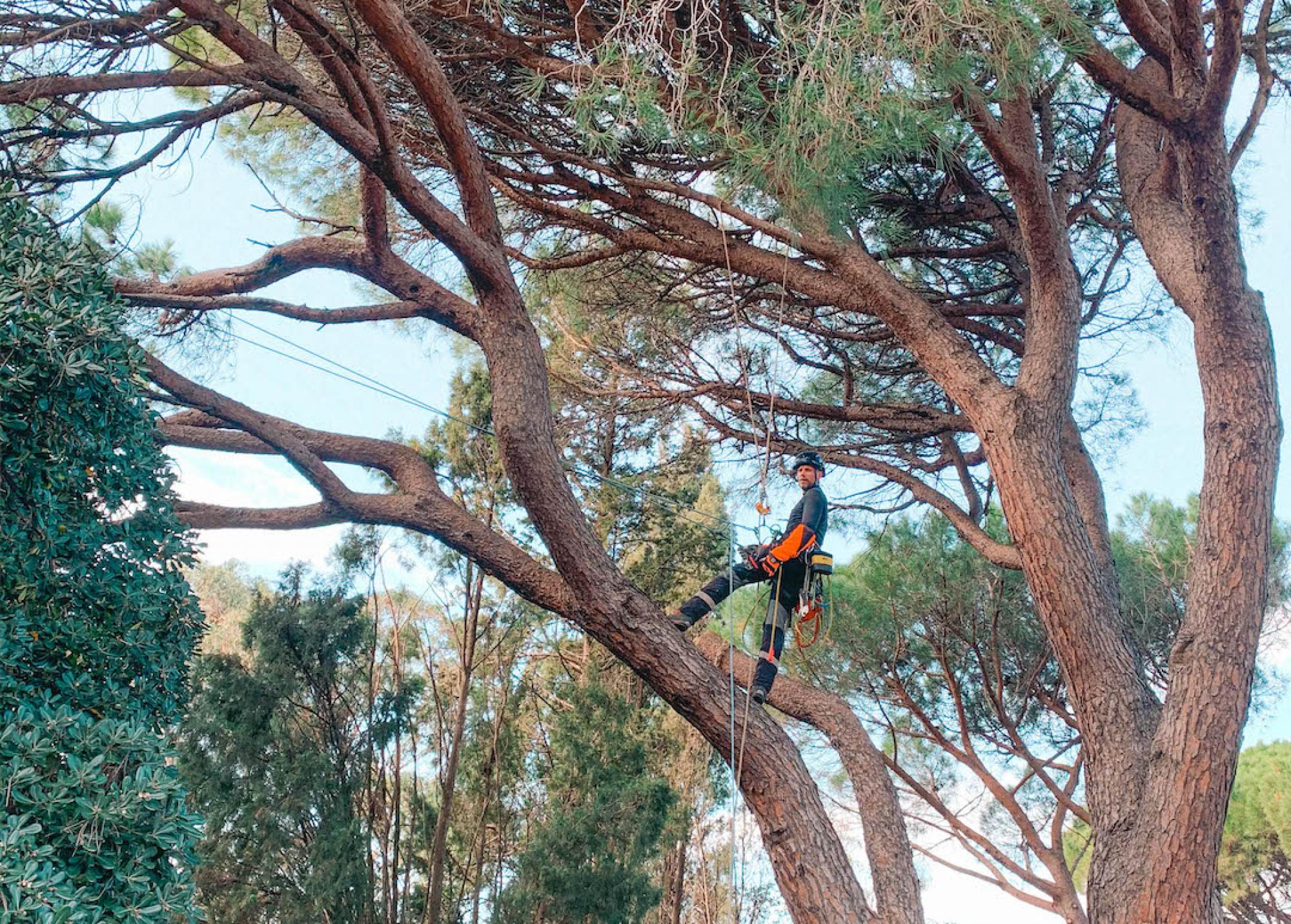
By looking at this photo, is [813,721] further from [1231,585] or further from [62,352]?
[62,352]

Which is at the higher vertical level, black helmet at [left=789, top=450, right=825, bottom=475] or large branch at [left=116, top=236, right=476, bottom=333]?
large branch at [left=116, top=236, right=476, bottom=333]

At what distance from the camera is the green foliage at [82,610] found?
2.17 meters

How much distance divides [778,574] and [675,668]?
88 centimetres

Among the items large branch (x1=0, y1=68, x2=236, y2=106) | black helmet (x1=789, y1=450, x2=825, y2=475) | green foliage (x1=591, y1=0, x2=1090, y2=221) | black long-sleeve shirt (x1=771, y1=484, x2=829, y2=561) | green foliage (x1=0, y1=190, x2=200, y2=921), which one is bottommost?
green foliage (x1=0, y1=190, x2=200, y2=921)

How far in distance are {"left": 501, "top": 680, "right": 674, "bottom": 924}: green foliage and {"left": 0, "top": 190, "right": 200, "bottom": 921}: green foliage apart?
3.48 m

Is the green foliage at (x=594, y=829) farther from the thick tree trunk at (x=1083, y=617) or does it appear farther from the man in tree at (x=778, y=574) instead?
the thick tree trunk at (x=1083, y=617)

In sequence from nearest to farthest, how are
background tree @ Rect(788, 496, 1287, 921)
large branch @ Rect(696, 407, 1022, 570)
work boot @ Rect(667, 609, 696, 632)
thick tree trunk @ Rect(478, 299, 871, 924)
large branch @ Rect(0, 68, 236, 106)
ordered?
large branch @ Rect(0, 68, 236, 106)
thick tree trunk @ Rect(478, 299, 871, 924)
work boot @ Rect(667, 609, 696, 632)
large branch @ Rect(696, 407, 1022, 570)
background tree @ Rect(788, 496, 1287, 921)

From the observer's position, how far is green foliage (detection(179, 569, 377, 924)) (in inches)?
227

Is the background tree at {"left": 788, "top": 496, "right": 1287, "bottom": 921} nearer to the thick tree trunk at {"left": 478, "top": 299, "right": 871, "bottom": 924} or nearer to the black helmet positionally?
the black helmet

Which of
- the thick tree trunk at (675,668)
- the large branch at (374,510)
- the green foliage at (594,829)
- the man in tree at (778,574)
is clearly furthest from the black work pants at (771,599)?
the green foliage at (594,829)

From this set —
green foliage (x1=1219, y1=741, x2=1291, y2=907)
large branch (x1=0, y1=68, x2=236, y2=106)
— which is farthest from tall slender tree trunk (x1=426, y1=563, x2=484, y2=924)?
green foliage (x1=1219, y1=741, x2=1291, y2=907)

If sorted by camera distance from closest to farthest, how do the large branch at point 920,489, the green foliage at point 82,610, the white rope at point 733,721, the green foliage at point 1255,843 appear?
the green foliage at point 82,610
the white rope at point 733,721
the large branch at point 920,489
the green foliage at point 1255,843

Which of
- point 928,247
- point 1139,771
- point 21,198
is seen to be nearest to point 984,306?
point 928,247

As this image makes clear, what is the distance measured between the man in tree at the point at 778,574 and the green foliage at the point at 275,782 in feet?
9.20
